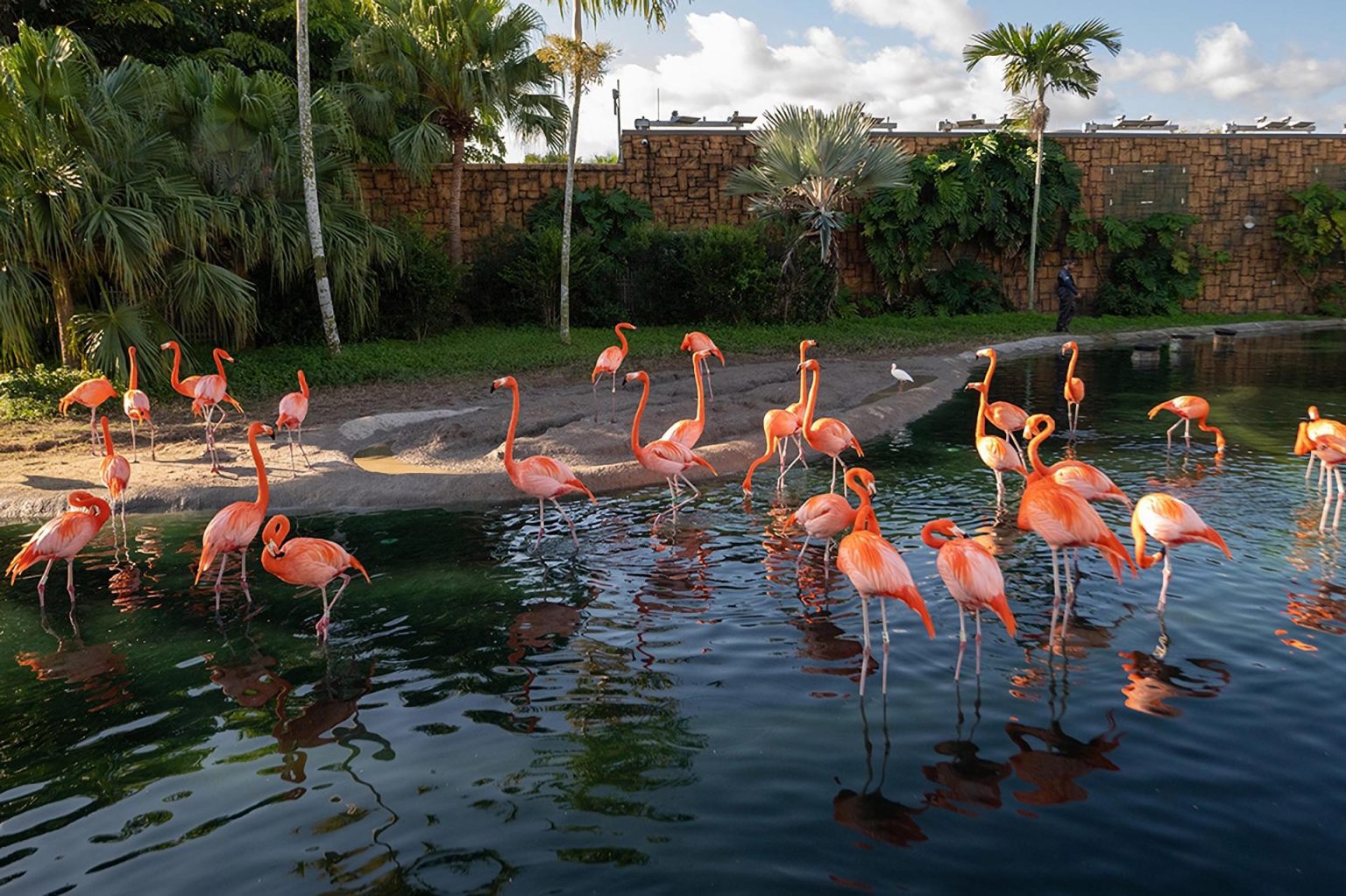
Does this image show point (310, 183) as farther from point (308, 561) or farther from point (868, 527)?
point (868, 527)

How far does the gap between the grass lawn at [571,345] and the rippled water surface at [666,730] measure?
7.13 metres

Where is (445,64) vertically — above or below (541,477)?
above

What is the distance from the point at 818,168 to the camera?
19469 millimetres

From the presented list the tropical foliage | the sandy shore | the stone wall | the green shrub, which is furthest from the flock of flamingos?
the tropical foliage

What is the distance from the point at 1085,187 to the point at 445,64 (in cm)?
1602

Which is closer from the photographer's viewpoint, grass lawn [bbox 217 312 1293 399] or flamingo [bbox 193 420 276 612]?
flamingo [bbox 193 420 276 612]

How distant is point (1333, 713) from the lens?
4.54m

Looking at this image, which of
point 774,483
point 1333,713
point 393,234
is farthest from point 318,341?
point 1333,713

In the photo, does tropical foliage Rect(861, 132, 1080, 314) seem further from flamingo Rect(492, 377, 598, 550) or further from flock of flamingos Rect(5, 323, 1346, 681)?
flamingo Rect(492, 377, 598, 550)

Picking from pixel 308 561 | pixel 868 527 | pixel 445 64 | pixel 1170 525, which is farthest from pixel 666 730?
pixel 445 64

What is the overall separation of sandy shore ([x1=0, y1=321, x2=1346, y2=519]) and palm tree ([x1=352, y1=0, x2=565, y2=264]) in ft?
18.6

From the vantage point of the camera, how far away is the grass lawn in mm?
14453

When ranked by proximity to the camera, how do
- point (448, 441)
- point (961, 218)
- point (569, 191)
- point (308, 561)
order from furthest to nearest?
1. point (961, 218)
2. point (569, 191)
3. point (448, 441)
4. point (308, 561)

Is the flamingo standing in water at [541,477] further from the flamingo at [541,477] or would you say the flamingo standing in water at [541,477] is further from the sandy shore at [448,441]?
the sandy shore at [448,441]
